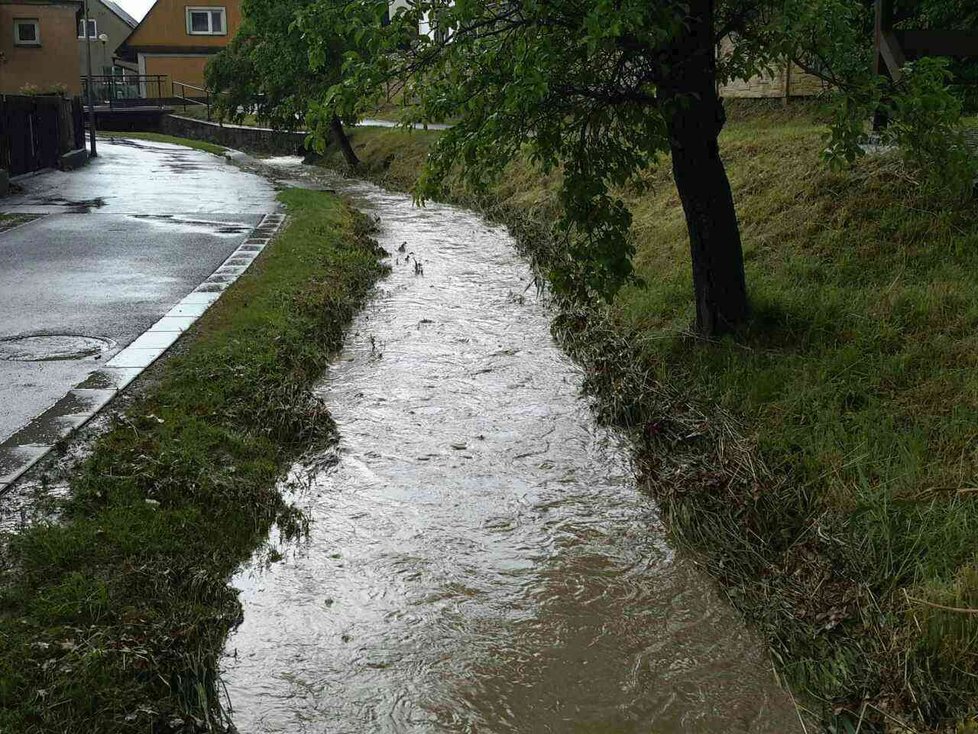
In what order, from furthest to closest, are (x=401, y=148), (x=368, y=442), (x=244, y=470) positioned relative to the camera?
(x=401, y=148), (x=368, y=442), (x=244, y=470)

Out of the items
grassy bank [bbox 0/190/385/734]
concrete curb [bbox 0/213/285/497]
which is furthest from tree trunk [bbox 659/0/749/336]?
concrete curb [bbox 0/213/285/497]

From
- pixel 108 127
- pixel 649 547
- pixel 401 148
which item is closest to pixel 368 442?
pixel 649 547

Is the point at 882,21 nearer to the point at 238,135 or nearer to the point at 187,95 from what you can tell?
the point at 238,135

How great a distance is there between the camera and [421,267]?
14000mm

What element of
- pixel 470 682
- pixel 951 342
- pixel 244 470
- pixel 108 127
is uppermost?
pixel 108 127

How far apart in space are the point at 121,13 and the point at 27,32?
31.3 m

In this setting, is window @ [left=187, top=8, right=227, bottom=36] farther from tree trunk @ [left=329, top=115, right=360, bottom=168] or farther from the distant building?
the distant building

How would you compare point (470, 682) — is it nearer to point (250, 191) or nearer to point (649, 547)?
point (649, 547)

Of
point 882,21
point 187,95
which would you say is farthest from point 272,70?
point 187,95

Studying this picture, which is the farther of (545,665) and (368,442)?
(368,442)

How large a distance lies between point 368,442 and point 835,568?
3.45 meters

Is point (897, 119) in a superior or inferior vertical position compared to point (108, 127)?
A: inferior

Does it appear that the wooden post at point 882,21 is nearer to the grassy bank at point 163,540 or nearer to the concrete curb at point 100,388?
the grassy bank at point 163,540

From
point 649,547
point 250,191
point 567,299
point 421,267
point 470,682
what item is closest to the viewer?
point 470,682
